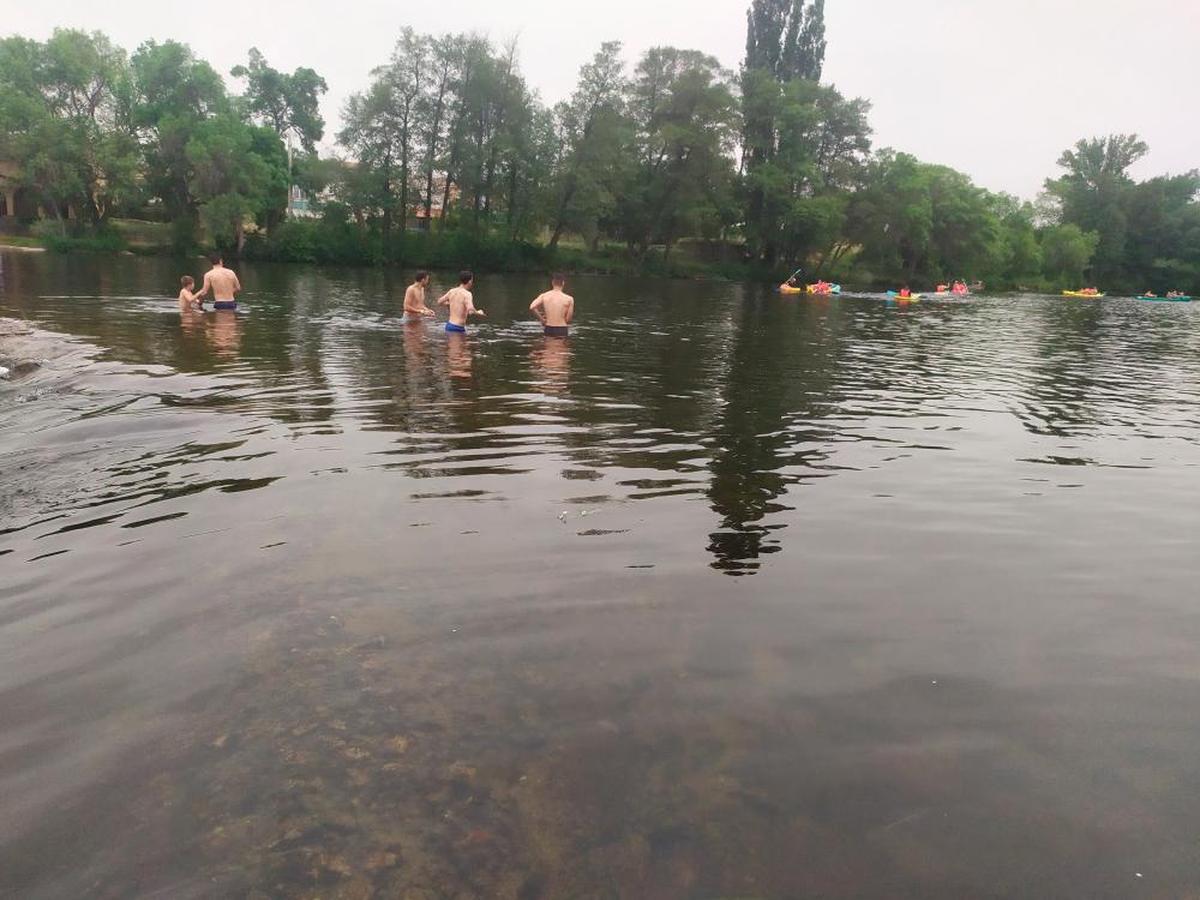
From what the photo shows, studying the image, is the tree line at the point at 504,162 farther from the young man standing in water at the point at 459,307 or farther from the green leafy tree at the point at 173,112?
the young man standing in water at the point at 459,307

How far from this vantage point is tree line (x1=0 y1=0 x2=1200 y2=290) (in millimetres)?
61594

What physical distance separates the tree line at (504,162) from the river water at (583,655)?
57893 mm

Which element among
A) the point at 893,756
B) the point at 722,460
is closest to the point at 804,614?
the point at 893,756

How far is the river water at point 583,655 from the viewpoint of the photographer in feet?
9.88

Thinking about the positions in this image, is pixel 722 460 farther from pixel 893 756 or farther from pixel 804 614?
pixel 893 756

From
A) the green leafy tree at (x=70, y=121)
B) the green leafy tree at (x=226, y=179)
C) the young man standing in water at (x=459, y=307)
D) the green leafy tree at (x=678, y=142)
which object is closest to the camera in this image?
the young man standing in water at (x=459, y=307)

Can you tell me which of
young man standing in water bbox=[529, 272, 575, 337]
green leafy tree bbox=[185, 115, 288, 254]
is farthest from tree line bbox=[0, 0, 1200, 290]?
young man standing in water bbox=[529, 272, 575, 337]

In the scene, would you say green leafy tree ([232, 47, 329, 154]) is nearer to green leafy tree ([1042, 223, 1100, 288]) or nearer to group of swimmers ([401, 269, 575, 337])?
group of swimmers ([401, 269, 575, 337])

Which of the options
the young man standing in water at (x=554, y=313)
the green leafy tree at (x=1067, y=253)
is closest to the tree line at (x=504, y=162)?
the green leafy tree at (x=1067, y=253)

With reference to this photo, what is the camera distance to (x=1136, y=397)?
49.2 ft

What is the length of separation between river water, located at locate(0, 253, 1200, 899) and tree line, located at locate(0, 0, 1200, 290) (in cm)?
5789

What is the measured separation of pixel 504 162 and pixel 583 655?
221 ft

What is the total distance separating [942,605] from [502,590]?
10.2 feet

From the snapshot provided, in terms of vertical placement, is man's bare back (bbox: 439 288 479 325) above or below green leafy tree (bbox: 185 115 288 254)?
below
